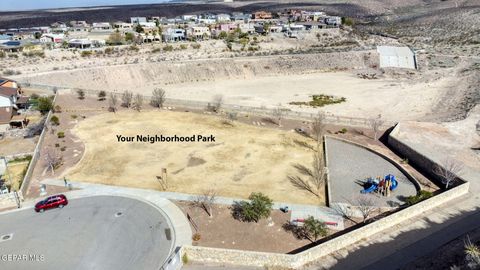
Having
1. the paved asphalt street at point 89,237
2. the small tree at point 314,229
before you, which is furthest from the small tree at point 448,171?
the paved asphalt street at point 89,237

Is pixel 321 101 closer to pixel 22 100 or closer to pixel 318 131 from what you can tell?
pixel 318 131

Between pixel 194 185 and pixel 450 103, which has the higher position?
pixel 450 103

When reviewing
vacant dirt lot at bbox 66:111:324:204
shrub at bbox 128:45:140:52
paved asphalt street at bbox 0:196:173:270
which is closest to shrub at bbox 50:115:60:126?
vacant dirt lot at bbox 66:111:324:204

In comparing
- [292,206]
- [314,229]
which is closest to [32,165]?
[292,206]

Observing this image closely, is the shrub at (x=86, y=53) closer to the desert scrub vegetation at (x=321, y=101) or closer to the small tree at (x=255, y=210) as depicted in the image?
the desert scrub vegetation at (x=321, y=101)

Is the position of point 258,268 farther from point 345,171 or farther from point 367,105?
point 367,105

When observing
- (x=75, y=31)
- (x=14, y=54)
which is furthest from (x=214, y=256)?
(x=75, y=31)
